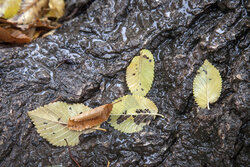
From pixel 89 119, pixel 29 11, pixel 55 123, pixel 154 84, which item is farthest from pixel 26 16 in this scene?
pixel 154 84

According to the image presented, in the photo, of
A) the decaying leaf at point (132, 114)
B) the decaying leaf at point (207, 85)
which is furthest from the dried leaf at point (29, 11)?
the decaying leaf at point (207, 85)

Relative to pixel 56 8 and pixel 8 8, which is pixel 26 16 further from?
pixel 56 8

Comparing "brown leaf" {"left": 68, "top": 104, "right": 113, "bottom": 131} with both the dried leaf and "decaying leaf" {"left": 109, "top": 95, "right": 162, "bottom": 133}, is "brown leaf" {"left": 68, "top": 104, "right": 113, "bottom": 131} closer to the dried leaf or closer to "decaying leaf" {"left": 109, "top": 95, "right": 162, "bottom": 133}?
"decaying leaf" {"left": 109, "top": 95, "right": 162, "bottom": 133}

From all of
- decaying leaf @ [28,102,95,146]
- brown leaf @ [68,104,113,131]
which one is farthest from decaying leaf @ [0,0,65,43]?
brown leaf @ [68,104,113,131]

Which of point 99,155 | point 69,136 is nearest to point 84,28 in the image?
point 69,136

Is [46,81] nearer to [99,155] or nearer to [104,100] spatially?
[104,100]
